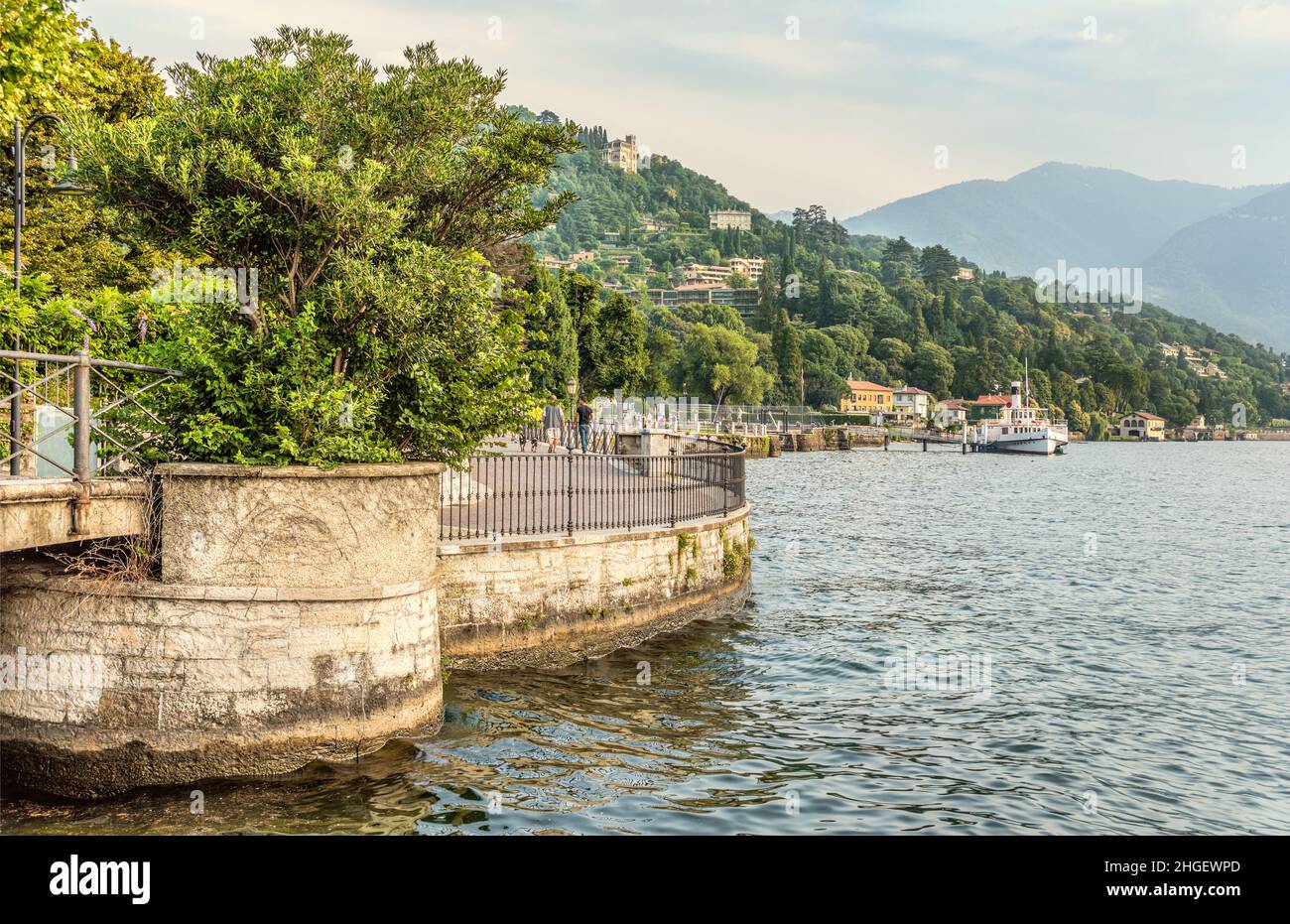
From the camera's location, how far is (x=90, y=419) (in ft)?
31.3

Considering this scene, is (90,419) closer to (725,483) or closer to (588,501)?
(588,501)

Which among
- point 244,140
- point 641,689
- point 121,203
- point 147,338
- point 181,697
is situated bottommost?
point 641,689

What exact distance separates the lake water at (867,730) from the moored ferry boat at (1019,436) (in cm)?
10643

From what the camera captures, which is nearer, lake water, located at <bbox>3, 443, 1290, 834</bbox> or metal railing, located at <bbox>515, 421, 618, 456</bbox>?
lake water, located at <bbox>3, 443, 1290, 834</bbox>

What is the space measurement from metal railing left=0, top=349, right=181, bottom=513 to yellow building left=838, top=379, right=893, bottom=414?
167m

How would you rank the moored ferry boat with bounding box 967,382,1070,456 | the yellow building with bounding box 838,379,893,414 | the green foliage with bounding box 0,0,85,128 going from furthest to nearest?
the yellow building with bounding box 838,379,893,414
the moored ferry boat with bounding box 967,382,1070,456
the green foliage with bounding box 0,0,85,128

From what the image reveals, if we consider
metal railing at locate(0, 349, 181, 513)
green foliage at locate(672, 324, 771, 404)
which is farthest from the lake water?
green foliage at locate(672, 324, 771, 404)

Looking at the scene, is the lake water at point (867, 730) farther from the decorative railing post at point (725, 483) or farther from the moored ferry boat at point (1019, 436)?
the moored ferry boat at point (1019, 436)

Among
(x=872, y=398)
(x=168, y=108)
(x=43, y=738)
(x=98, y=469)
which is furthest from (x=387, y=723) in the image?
(x=872, y=398)

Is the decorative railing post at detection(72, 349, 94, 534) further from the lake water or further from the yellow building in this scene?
the yellow building

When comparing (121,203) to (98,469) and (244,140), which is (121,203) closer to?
(244,140)

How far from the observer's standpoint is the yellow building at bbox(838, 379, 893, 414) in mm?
177250
